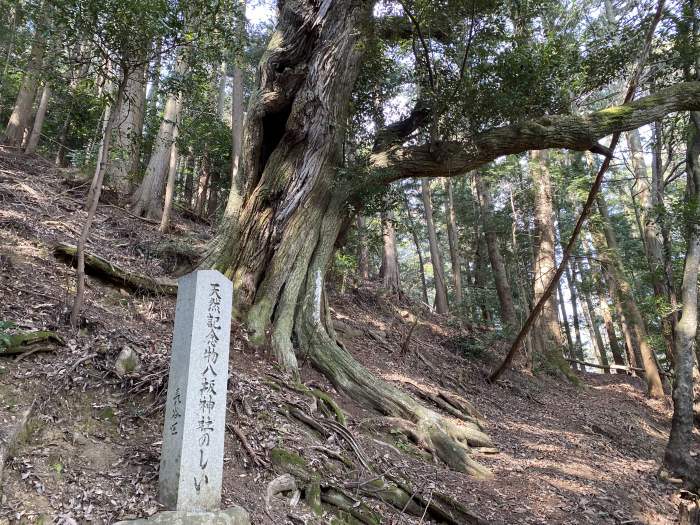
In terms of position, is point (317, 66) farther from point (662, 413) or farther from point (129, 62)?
point (662, 413)

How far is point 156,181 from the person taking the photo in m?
11.4

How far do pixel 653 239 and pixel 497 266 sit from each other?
448cm

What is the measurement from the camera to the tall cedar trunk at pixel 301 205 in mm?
6863

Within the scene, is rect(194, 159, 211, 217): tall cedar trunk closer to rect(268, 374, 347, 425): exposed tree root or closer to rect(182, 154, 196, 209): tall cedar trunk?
rect(182, 154, 196, 209): tall cedar trunk

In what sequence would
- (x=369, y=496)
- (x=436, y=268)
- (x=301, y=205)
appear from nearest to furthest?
1. (x=369, y=496)
2. (x=301, y=205)
3. (x=436, y=268)

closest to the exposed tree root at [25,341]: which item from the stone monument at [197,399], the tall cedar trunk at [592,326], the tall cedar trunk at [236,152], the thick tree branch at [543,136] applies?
the stone monument at [197,399]

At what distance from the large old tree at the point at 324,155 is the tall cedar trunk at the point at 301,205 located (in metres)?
0.02

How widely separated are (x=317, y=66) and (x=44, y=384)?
6.09 meters

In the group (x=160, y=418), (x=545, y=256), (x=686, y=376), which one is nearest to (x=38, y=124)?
(x=160, y=418)

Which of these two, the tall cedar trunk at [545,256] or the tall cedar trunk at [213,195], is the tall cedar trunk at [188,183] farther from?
the tall cedar trunk at [545,256]

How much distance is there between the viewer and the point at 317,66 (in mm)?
7645

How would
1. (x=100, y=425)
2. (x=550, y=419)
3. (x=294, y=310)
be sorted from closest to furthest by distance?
(x=100, y=425)
(x=294, y=310)
(x=550, y=419)

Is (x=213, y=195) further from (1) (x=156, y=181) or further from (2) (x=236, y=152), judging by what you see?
(1) (x=156, y=181)

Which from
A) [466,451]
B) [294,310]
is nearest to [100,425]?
[294,310]
